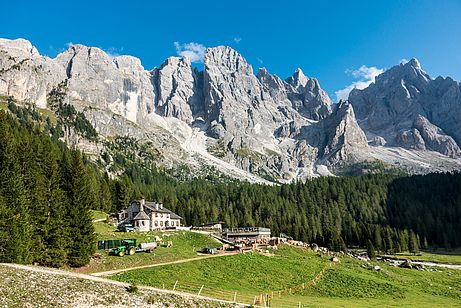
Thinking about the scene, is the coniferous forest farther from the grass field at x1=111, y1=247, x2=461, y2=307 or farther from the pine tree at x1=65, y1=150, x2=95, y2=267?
the grass field at x1=111, y1=247, x2=461, y2=307

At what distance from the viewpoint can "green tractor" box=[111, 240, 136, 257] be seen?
57.7 metres

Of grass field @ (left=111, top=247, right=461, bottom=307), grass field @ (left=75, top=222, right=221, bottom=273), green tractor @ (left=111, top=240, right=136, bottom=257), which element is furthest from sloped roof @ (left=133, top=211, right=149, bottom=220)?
grass field @ (left=111, top=247, right=461, bottom=307)

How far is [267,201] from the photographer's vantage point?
187 meters

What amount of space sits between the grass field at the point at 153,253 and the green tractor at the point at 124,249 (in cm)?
97

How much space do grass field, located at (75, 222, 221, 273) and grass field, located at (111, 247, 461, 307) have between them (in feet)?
16.3

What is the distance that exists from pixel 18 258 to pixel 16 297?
54.3ft

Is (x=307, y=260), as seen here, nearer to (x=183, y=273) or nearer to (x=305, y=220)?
(x=183, y=273)

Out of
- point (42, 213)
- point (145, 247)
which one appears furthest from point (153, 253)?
point (42, 213)

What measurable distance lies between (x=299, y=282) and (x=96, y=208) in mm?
76981

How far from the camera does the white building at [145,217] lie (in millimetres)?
98062

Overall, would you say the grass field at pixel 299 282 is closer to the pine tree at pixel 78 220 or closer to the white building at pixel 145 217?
the pine tree at pixel 78 220

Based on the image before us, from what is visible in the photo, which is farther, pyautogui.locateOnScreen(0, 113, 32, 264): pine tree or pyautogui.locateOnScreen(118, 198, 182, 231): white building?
pyautogui.locateOnScreen(118, 198, 182, 231): white building

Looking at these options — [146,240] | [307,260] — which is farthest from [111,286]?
[307,260]

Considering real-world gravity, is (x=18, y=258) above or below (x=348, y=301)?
above
